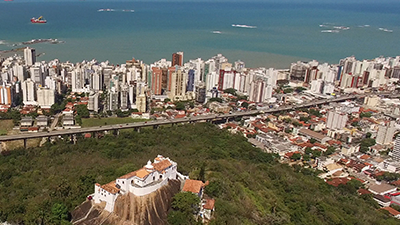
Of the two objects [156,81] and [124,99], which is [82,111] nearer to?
[124,99]

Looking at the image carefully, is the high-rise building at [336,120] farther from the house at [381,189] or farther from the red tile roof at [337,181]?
the house at [381,189]

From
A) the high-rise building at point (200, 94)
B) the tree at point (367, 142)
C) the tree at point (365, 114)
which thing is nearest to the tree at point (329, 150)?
the tree at point (367, 142)

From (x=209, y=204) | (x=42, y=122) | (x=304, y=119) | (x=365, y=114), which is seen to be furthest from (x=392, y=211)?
(x=42, y=122)

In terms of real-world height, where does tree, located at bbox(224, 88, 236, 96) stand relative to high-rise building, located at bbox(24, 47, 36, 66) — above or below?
below

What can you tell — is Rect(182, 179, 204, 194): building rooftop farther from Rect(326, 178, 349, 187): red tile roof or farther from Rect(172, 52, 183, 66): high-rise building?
Rect(172, 52, 183, 66): high-rise building

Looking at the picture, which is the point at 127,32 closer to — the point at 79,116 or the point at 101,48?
the point at 101,48

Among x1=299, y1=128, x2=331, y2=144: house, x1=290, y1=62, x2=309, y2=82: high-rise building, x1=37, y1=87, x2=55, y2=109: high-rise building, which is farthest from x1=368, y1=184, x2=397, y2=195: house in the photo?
x1=290, y1=62, x2=309, y2=82: high-rise building
